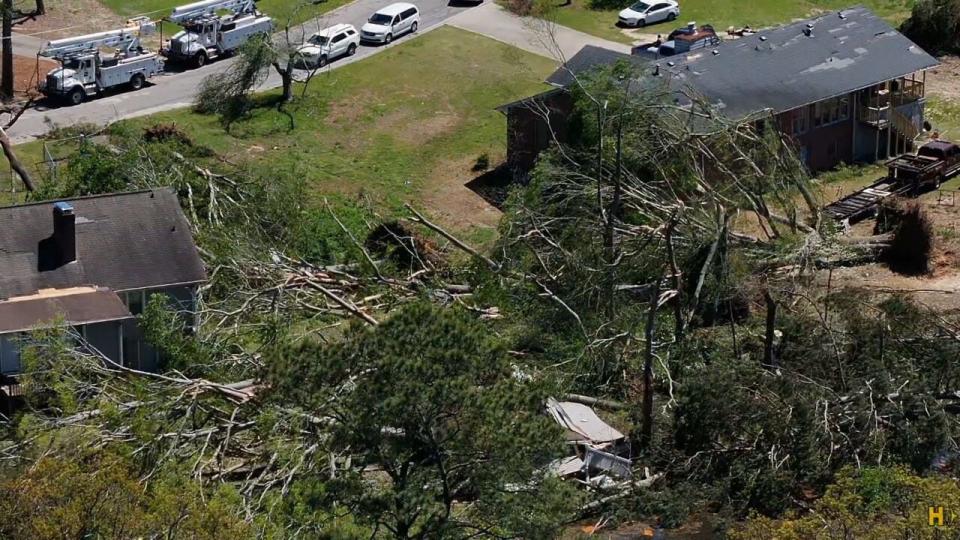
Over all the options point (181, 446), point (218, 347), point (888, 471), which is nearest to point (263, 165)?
point (218, 347)

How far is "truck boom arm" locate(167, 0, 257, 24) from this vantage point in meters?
46.8

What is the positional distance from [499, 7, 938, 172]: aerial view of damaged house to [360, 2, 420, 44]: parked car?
8360 mm

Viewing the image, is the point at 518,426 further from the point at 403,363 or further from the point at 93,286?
the point at 93,286

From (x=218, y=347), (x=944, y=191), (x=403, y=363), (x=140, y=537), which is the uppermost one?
(x=403, y=363)

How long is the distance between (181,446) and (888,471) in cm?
1075

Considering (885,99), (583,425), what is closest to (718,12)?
(885,99)

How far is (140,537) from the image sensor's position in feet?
57.2

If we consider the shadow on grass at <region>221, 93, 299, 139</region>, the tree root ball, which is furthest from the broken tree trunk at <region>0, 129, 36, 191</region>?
the tree root ball

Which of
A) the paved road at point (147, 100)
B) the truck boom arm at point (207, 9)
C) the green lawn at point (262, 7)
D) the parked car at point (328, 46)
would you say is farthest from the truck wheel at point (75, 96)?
the green lawn at point (262, 7)

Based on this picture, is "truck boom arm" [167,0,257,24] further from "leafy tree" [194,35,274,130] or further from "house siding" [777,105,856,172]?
"house siding" [777,105,856,172]

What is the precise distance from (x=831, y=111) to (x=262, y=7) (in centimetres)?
1977

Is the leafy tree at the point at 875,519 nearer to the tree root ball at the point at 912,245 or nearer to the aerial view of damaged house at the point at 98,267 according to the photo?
the aerial view of damaged house at the point at 98,267

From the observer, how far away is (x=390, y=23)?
47.9m

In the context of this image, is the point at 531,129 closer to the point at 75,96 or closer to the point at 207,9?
the point at 75,96
